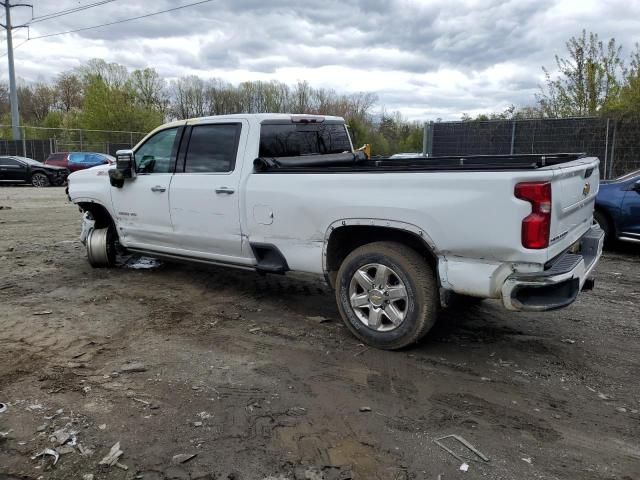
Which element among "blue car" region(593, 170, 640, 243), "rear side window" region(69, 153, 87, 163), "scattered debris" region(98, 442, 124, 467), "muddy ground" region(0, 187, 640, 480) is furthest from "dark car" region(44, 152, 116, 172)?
"scattered debris" region(98, 442, 124, 467)

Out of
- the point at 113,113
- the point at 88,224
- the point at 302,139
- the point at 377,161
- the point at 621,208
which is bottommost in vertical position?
the point at 88,224

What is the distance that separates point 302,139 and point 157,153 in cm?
171

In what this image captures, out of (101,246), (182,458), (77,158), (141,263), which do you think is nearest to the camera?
(182,458)

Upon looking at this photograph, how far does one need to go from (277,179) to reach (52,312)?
265cm

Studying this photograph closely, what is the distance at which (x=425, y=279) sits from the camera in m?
3.96

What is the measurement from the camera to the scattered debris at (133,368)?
393 centimetres

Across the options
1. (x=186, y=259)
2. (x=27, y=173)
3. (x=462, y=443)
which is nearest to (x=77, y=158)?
(x=27, y=173)

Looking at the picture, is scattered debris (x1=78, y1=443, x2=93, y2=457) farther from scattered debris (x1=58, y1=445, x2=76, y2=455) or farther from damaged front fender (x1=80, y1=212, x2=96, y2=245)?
damaged front fender (x1=80, y1=212, x2=96, y2=245)

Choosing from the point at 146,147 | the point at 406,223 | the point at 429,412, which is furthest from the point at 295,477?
the point at 146,147

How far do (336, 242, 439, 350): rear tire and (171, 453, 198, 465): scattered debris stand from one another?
1.85 metres

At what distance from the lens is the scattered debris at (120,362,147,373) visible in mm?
3934

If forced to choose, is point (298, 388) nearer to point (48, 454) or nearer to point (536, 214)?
point (48, 454)

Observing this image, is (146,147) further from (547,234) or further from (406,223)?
(547,234)

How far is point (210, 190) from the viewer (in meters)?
5.27
